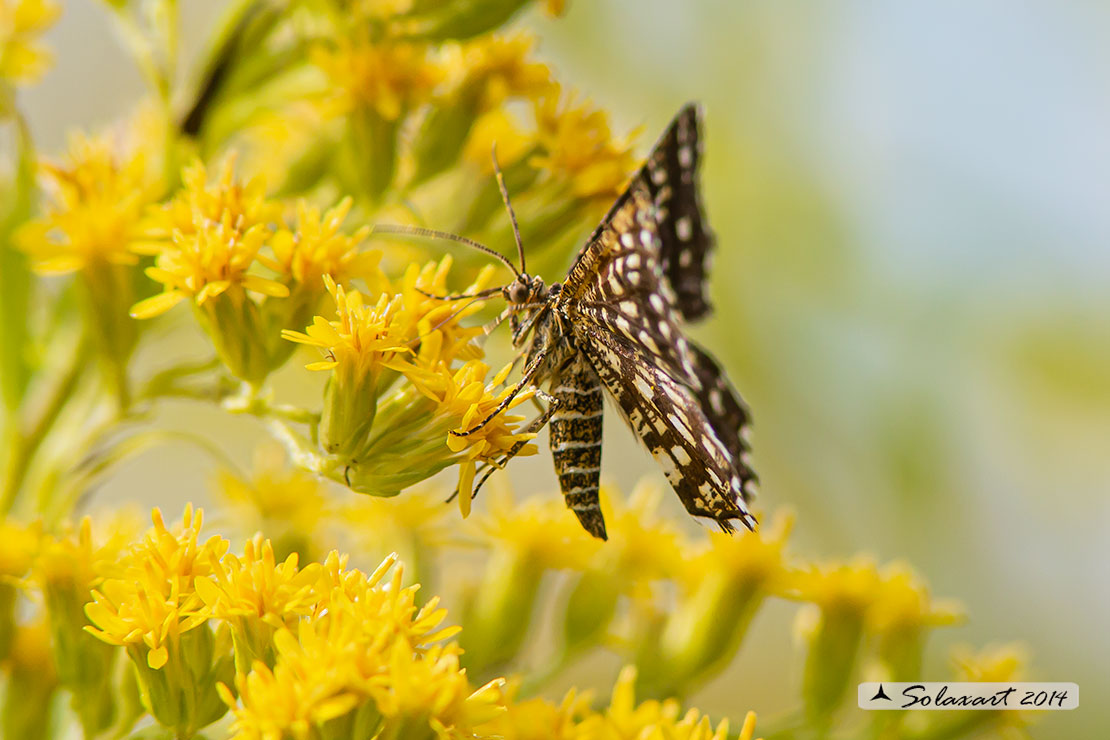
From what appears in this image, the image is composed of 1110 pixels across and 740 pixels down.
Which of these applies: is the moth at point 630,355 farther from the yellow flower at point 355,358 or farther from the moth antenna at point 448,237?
the yellow flower at point 355,358

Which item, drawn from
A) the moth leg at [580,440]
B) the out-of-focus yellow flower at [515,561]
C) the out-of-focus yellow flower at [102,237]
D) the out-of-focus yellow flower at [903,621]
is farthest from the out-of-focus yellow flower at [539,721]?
the out-of-focus yellow flower at [903,621]

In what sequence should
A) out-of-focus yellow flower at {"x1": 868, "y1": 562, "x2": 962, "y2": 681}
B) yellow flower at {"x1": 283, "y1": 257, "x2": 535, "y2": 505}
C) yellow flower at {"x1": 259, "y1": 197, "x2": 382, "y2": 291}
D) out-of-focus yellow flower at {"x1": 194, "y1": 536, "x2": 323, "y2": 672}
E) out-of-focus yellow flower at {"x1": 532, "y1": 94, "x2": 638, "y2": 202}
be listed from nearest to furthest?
out-of-focus yellow flower at {"x1": 194, "y1": 536, "x2": 323, "y2": 672} → yellow flower at {"x1": 283, "y1": 257, "x2": 535, "y2": 505} → yellow flower at {"x1": 259, "y1": 197, "x2": 382, "y2": 291} → out-of-focus yellow flower at {"x1": 532, "y1": 94, "x2": 638, "y2": 202} → out-of-focus yellow flower at {"x1": 868, "y1": 562, "x2": 962, "y2": 681}

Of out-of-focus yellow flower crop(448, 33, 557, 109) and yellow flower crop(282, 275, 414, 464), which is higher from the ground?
out-of-focus yellow flower crop(448, 33, 557, 109)

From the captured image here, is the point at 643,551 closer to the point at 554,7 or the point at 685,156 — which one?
the point at 685,156

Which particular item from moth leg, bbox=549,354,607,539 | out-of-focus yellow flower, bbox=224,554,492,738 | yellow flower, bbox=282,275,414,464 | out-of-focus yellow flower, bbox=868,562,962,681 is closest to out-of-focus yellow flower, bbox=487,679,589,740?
out-of-focus yellow flower, bbox=224,554,492,738

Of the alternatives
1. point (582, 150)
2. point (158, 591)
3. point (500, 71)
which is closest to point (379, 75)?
point (500, 71)

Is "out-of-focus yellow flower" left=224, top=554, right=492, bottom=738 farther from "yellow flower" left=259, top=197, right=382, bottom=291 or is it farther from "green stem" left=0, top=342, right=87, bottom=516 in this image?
"green stem" left=0, top=342, right=87, bottom=516
